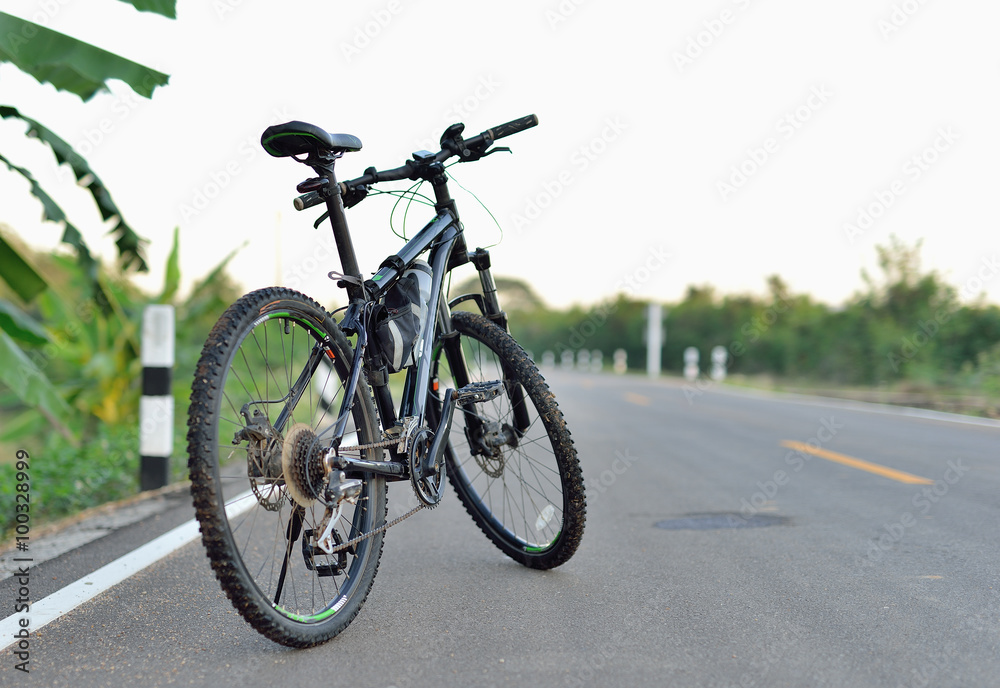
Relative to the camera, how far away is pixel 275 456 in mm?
2178

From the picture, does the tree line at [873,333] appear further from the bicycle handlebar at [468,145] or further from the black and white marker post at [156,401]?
the black and white marker post at [156,401]

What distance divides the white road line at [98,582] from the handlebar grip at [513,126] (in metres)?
1.56

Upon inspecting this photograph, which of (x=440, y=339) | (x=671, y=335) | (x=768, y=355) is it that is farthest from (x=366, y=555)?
(x=671, y=335)

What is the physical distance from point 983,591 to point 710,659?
4.11ft

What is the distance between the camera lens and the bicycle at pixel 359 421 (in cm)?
211

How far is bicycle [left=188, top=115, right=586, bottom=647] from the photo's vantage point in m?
2.11

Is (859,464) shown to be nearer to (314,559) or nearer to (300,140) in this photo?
(314,559)

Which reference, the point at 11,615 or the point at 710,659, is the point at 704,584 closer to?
the point at 710,659

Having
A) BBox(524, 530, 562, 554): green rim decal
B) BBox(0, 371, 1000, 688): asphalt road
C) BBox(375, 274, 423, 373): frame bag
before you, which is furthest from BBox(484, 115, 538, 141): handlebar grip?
BBox(0, 371, 1000, 688): asphalt road

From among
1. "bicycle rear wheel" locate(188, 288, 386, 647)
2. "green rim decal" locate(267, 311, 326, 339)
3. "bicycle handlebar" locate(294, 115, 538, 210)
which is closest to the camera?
"bicycle rear wheel" locate(188, 288, 386, 647)


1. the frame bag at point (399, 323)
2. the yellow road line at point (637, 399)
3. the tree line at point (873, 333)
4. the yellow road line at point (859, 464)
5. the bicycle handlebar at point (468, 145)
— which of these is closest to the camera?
the frame bag at point (399, 323)

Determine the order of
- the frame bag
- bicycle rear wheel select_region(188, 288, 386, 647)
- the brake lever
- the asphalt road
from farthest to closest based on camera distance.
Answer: the brake lever
the frame bag
the asphalt road
bicycle rear wheel select_region(188, 288, 386, 647)

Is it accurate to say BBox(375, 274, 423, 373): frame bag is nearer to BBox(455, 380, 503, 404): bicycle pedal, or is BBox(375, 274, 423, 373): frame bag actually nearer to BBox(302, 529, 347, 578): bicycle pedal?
BBox(455, 380, 503, 404): bicycle pedal

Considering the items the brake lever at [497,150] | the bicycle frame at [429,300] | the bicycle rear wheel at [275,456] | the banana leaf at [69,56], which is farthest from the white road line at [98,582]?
the banana leaf at [69,56]
